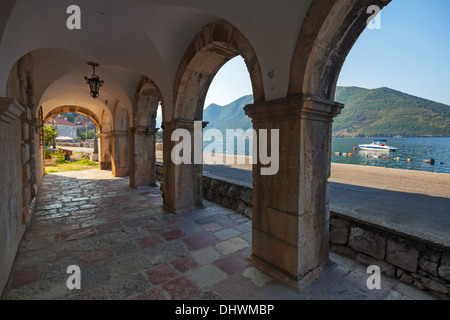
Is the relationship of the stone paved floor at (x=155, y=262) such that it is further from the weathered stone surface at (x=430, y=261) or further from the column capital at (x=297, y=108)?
the column capital at (x=297, y=108)

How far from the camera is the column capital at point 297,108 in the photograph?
1.84 meters

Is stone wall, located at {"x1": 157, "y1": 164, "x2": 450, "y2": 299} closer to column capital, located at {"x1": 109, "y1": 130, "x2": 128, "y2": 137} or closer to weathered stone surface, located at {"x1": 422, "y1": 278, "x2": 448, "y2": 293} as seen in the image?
weathered stone surface, located at {"x1": 422, "y1": 278, "x2": 448, "y2": 293}

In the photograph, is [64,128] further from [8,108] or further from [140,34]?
[8,108]

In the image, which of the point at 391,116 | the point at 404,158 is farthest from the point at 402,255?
the point at 391,116

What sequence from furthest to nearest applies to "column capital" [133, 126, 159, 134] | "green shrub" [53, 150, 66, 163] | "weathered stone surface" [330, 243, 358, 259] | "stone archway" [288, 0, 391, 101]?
"green shrub" [53, 150, 66, 163] → "column capital" [133, 126, 159, 134] → "weathered stone surface" [330, 243, 358, 259] → "stone archway" [288, 0, 391, 101]

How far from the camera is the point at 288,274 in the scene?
2.04 metres

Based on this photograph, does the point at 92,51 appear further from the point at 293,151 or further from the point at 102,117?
the point at 102,117

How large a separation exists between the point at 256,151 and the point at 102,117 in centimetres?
1030

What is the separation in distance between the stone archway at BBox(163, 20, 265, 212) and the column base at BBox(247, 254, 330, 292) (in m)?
2.28

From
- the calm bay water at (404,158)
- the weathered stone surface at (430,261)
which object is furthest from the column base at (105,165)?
the weathered stone surface at (430,261)

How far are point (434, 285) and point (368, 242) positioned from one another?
574 mm

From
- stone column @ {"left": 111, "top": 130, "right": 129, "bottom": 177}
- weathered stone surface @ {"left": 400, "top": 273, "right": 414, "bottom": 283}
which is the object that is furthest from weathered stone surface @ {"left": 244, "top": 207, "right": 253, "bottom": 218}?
stone column @ {"left": 111, "top": 130, "right": 129, "bottom": 177}

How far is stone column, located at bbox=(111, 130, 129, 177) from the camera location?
809cm

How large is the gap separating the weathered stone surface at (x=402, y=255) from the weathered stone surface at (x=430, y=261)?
0.16 ft
